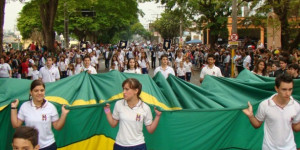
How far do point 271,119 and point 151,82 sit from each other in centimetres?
279

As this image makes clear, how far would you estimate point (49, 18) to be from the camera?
27594 millimetres

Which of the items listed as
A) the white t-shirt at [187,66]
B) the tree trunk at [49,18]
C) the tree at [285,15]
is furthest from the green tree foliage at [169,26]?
the white t-shirt at [187,66]

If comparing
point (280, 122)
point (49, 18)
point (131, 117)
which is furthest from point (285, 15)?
point (131, 117)

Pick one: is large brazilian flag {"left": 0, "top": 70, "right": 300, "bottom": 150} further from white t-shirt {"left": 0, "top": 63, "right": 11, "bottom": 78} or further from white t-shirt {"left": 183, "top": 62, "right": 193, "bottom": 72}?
white t-shirt {"left": 0, "top": 63, "right": 11, "bottom": 78}

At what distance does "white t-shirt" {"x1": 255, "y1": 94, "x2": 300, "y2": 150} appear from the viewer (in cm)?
418

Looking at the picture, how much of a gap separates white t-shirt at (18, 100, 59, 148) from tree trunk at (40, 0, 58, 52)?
23447 millimetres

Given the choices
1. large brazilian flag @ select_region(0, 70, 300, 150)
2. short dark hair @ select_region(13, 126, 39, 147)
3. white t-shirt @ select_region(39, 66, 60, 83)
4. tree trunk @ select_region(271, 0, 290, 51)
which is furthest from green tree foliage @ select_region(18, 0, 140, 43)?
short dark hair @ select_region(13, 126, 39, 147)

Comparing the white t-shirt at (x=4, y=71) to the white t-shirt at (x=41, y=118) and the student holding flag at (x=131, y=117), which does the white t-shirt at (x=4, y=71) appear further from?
the student holding flag at (x=131, y=117)

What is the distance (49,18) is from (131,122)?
2491 cm

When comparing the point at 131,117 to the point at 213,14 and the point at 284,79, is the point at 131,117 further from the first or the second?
the point at 213,14

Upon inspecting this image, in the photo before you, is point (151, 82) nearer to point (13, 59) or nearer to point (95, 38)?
point (13, 59)

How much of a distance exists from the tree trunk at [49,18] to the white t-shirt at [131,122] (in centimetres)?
2387

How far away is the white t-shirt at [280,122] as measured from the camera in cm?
418

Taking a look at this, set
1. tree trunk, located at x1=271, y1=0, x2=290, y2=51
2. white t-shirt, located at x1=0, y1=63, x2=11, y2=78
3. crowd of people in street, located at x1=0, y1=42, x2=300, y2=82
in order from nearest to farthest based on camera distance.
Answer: crowd of people in street, located at x1=0, y1=42, x2=300, y2=82 < white t-shirt, located at x1=0, y1=63, x2=11, y2=78 < tree trunk, located at x1=271, y1=0, x2=290, y2=51
